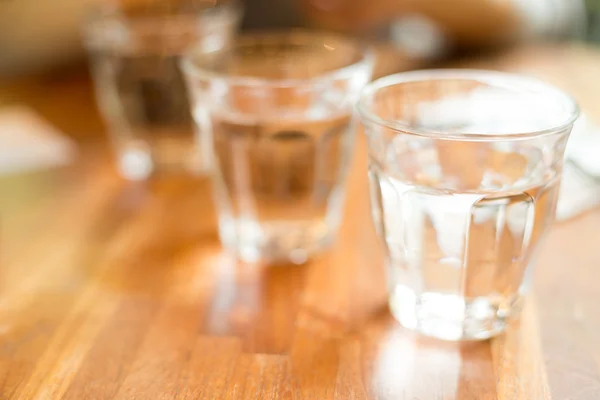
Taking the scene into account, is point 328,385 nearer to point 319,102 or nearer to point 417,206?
point 417,206

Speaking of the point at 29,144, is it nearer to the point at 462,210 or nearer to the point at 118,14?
the point at 118,14

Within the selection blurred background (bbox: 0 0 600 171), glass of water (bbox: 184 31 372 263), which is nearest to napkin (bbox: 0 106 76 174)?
blurred background (bbox: 0 0 600 171)

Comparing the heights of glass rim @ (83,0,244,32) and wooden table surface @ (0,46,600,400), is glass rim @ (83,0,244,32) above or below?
above

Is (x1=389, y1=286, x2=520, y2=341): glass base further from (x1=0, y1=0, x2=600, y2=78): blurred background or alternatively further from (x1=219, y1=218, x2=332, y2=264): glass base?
(x1=0, y1=0, x2=600, y2=78): blurred background

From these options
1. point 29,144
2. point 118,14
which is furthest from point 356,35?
point 29,144

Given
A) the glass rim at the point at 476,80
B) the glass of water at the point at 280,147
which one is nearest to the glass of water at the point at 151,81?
the glass of water at the point at 280,147

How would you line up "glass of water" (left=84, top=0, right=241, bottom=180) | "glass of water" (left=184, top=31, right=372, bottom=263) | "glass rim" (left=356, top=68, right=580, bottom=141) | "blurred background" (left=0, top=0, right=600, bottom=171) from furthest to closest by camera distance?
"blurred background" (left=0, top=0, right=600, bottom=171) < "glass of water" (left=84, top=0, right=241, bottom=180) < "glass of water" (left=184, top=31, right=372, bottom=263) < "glass rim" (left=356, top=68, right=580, bottom=141)
